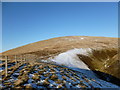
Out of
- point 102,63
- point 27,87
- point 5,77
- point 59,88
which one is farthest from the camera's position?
point 102,63

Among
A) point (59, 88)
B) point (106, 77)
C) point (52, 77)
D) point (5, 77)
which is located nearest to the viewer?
point (59, 88)

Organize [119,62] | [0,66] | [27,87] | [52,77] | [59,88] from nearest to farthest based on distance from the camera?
[27,87] < [59,88] < [52,77] < [0,66] < [119,62]

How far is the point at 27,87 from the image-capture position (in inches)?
369

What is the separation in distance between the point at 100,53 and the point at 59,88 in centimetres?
2820

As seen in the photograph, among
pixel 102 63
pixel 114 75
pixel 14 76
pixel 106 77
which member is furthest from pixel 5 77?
pixel 102 63

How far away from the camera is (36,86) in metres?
9.84

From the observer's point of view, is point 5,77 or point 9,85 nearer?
point 9,85

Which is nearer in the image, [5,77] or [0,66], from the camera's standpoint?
[5,77]

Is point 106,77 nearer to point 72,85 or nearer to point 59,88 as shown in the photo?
point 72,85

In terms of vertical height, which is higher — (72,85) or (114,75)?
(72,85)

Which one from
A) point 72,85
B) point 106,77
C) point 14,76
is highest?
point 14,76

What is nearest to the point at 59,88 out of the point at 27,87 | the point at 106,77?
the point at 27,87

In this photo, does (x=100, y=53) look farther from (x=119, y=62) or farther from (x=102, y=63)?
(x=119, y=62)

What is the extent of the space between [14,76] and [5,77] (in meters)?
0.82
